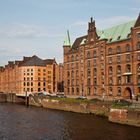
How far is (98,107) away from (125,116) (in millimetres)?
20393

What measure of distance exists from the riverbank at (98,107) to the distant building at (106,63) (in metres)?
15.1

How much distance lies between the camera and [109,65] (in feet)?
399

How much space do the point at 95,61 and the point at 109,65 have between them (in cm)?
933

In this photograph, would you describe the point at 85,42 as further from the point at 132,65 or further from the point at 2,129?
the point at 2,129

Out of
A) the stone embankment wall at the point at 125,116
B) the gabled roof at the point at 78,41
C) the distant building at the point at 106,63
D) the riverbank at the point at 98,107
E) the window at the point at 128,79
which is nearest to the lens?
the stone embankment wall at the point at 125,116

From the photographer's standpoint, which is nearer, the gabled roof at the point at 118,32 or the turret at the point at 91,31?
the gabled roof at the point at 118,32

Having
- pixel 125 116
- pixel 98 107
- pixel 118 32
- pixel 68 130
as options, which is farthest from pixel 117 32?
pixel 68 130

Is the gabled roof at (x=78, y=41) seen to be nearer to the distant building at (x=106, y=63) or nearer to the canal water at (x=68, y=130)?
the distant building at (x=106, y=63)

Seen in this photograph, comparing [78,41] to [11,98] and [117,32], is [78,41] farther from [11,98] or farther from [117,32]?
[11,98]

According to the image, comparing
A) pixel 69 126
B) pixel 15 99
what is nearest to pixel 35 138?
pixel 69 126

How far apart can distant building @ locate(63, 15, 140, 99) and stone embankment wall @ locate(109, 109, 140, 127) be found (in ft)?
105

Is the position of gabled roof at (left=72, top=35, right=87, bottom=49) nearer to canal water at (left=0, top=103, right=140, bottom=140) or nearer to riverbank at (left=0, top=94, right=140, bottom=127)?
riverbank at (left=0, top=94, right=140, bottom=127)

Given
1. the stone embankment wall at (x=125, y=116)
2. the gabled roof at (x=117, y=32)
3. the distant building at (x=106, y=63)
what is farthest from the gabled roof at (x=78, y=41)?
the stone embankment wall at (x=125, y=116)

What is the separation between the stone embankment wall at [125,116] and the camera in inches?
2817
